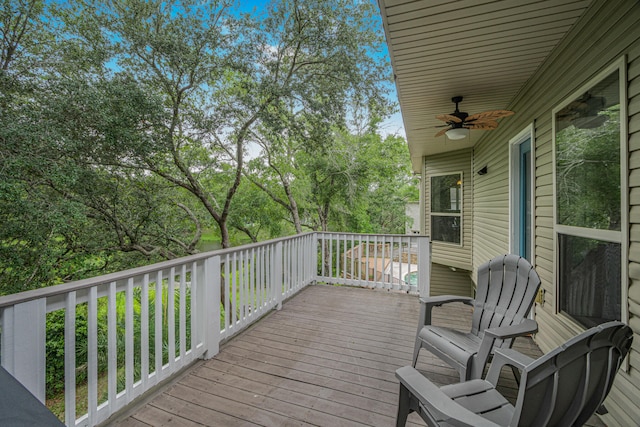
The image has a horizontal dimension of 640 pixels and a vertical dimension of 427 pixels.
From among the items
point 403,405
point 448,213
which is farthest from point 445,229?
point 403,405

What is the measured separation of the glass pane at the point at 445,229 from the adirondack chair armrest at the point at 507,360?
5.39 metres

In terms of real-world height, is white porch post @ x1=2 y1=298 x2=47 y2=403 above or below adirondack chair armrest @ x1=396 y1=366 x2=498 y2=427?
above

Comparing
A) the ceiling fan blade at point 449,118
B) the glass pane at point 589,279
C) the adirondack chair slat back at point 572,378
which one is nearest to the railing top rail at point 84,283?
the adirondack chair slat back at point 572,378

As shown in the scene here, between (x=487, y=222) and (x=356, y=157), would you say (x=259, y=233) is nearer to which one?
(x=356, y=157)

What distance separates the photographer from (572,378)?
1.19 m

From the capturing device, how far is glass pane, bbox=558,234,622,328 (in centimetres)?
192

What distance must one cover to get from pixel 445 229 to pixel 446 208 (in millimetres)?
522

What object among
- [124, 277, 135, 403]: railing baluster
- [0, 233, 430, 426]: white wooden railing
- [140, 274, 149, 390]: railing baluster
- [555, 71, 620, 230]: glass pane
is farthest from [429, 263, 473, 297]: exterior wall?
[124, 277, 135, 403]: railing baluster

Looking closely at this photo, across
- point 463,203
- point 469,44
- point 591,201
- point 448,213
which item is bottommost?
point 448,213

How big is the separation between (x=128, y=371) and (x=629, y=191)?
3.42 m

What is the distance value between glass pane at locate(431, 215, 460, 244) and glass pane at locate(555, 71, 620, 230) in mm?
4369

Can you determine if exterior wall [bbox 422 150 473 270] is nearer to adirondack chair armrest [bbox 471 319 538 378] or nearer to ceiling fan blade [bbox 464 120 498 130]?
ceiling fan blade [bbox 464 120 498 130]

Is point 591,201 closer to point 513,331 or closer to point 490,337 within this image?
point 513,331

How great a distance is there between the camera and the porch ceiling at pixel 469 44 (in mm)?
2111
